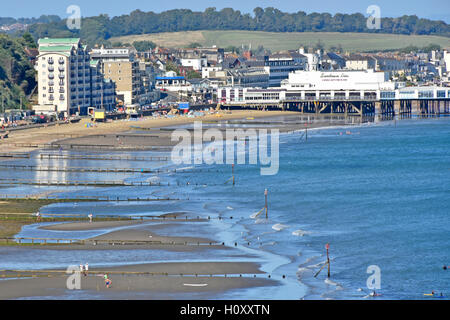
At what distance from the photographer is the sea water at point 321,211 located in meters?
34.5

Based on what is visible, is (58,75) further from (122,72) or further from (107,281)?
(107,281)

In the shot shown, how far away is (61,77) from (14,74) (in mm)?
10039

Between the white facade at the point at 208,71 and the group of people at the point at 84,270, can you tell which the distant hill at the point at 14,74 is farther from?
the group of people at the point at 84,270

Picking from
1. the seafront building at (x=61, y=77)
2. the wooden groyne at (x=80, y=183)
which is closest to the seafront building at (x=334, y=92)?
the seafront building at (x=61, y=77)

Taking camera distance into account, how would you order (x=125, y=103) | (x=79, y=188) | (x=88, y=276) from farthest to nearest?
(x=125, y=103) → (x=79, y=188) → (x=88, y=276)

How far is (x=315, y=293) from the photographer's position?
31.7 metres

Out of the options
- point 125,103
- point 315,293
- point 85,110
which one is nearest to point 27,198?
point 315,293

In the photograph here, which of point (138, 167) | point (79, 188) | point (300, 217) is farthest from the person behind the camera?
point (138, 167)

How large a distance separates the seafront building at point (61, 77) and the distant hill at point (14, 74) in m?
3.45

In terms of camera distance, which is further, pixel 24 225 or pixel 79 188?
pixel 79 188

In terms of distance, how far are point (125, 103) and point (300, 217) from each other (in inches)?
3507

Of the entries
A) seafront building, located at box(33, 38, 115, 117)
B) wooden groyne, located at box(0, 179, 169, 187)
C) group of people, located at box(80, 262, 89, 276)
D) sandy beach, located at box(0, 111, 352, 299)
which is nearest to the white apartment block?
seafront building, located at box(33, 38, 115, 117)

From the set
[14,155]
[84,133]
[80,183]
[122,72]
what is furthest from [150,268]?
[122,72]

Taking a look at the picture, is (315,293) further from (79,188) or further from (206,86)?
(206,86)
